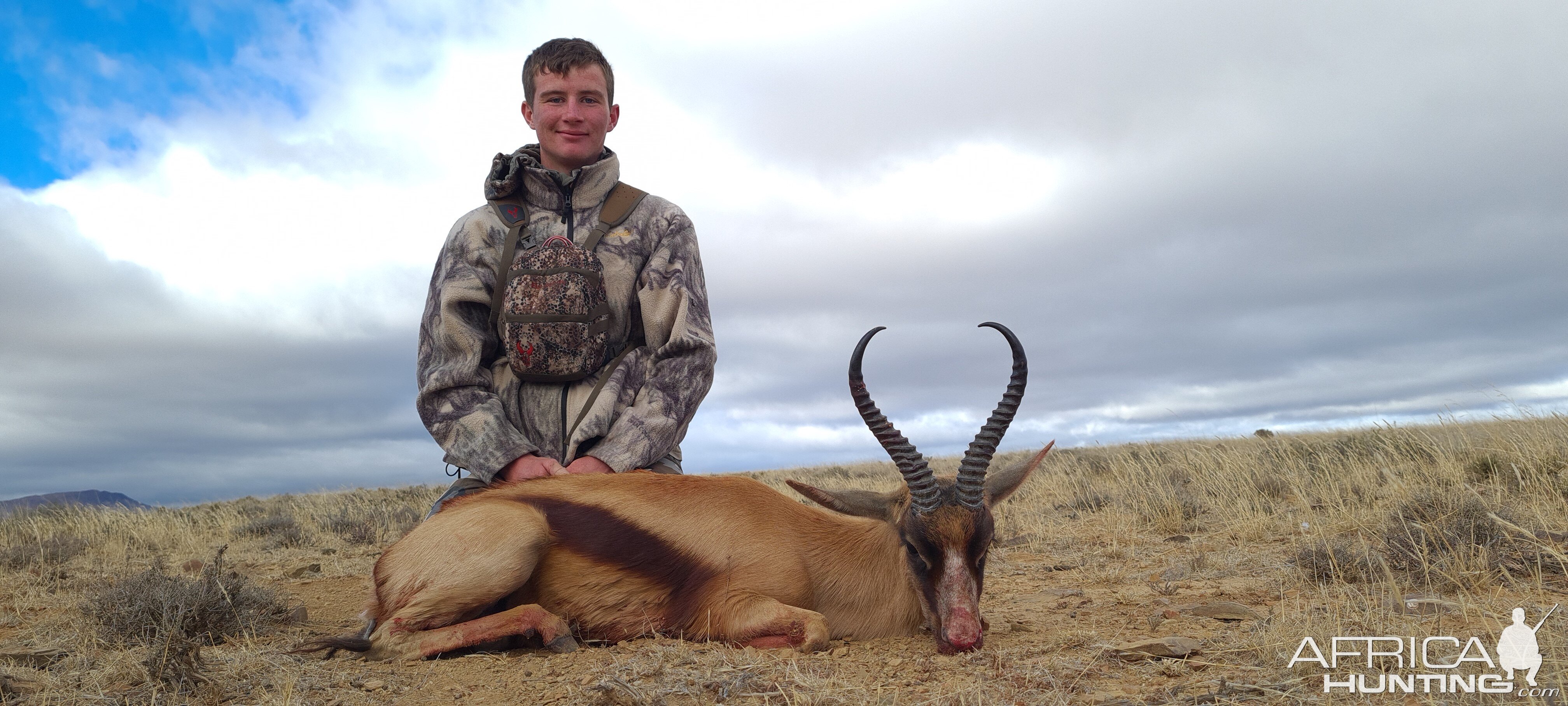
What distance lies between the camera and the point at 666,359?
21.6 feet

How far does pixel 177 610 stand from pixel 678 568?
329 cm

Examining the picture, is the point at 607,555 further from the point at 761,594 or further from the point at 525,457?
the point at 525,457

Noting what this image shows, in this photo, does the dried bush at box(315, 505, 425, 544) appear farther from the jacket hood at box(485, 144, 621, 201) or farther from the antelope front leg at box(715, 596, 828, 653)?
the antelope front leg at box(715, 596, 828, 653)

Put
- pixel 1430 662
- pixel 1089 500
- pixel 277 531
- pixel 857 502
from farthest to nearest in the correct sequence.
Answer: pixel 277 531 → pixel 1089 500 → pixel 857 502 → pixel 1430 662

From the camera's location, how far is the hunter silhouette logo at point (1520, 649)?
3.69 m

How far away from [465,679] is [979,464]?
9.62 ft

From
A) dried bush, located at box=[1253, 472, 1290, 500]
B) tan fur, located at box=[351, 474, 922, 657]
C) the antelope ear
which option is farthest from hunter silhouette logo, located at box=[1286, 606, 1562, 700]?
dried bush, located at box=[1253, 472, 1290, 500]

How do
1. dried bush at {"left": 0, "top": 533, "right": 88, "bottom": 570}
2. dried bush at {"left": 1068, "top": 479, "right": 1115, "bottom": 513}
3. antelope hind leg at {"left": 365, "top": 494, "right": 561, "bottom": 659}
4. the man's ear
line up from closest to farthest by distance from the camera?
1. antelope hind leg at {"left": 365, "top": 494, "right": 561, "bottom": 659}
2. the man's ear
3. dried bush at {"left": 0, "top": 533, "right": 88, "bottom": 570}
4. dried bush at {"left": 1068, "top": 479, "right": 1115, "bottom": 513}

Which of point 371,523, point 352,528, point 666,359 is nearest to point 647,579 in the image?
point 666,359

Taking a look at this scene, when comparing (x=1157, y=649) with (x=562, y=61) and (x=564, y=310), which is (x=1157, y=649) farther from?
(x=562, y=61)

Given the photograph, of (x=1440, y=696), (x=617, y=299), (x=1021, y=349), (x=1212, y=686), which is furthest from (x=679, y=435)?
(x=1440, y=696)

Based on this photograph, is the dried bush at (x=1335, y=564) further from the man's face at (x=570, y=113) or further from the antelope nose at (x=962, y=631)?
the man's face at (x=570, y=113)

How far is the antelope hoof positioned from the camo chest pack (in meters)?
2.13

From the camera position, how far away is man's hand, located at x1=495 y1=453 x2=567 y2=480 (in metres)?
6.05
